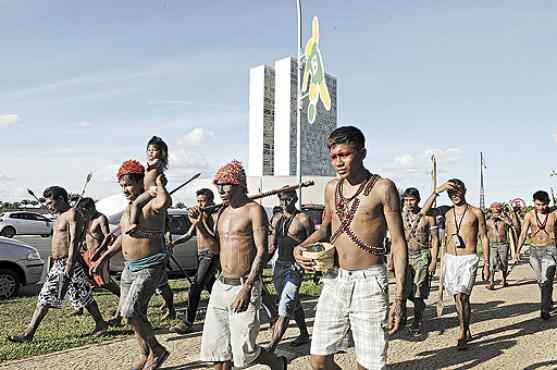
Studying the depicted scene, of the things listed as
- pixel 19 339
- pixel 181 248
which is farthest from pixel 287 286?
pixel 181 248

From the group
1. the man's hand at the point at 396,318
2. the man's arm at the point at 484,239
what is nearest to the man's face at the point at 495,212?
the man's arm at the point at 484,239

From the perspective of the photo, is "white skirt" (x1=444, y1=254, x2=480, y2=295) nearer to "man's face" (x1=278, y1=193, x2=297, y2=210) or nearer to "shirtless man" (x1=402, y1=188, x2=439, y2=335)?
"shirtless man" (x1=402, y1=188, x2=439, y2=335)

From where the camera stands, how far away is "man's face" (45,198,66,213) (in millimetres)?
6805

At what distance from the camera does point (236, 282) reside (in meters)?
4.48

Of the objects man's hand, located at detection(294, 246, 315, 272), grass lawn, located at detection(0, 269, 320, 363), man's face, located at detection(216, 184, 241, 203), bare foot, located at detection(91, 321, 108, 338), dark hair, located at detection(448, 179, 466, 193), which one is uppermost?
dark hair, located at detection(448, 179, 466, 193)

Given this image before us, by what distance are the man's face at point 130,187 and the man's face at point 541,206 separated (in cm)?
618

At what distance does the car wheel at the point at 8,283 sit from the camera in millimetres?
9570

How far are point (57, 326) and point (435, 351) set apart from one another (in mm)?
4835

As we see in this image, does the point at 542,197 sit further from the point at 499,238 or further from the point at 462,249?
the point at 499,238

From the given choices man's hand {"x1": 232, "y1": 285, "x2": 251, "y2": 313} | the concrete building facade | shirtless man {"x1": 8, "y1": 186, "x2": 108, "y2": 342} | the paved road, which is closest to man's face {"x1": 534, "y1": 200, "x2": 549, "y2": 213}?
the paved road

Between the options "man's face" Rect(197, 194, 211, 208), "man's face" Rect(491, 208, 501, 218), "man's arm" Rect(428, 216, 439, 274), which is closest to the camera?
"man's arm" Rect(428, 216, 439, 274)

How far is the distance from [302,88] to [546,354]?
15.2 meters

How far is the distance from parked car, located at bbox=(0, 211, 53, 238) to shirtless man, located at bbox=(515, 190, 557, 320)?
22.7 metres

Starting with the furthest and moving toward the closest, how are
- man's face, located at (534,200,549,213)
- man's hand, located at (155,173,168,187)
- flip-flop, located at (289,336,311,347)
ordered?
man's face, located at (534,200,549,213) → flip-flop, located at (289,336,311,347) → man's hand, located at (155,173,168,187)
